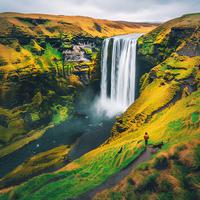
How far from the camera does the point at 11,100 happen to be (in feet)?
172

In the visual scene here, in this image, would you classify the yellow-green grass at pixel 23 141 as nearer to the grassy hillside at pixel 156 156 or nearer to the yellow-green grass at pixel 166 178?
the grassy hillside at pixel 156 156

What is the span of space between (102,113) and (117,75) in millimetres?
8967

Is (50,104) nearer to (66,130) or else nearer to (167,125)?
(66,130)

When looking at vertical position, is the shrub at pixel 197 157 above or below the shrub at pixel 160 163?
above

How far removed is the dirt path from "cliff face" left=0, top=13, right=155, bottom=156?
89.5 ft

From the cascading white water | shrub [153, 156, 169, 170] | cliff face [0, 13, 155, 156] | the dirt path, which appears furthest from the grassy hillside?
cliff face [0, 13, 155, 156]

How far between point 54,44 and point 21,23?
1071 centimetres

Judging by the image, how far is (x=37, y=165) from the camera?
36.1 metres

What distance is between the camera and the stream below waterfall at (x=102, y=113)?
41.3 metres

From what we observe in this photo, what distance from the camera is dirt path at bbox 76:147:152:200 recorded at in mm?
19438

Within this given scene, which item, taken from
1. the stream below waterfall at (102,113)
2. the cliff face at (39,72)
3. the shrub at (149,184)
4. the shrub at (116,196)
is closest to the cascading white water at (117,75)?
the stream below waterfall at (102,113)

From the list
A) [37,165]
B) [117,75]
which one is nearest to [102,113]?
[117,75]

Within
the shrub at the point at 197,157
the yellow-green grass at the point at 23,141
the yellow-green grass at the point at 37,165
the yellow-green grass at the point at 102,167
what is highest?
the shrub at the point at 197,157

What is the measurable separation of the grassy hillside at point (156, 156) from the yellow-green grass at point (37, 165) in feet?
21.3
